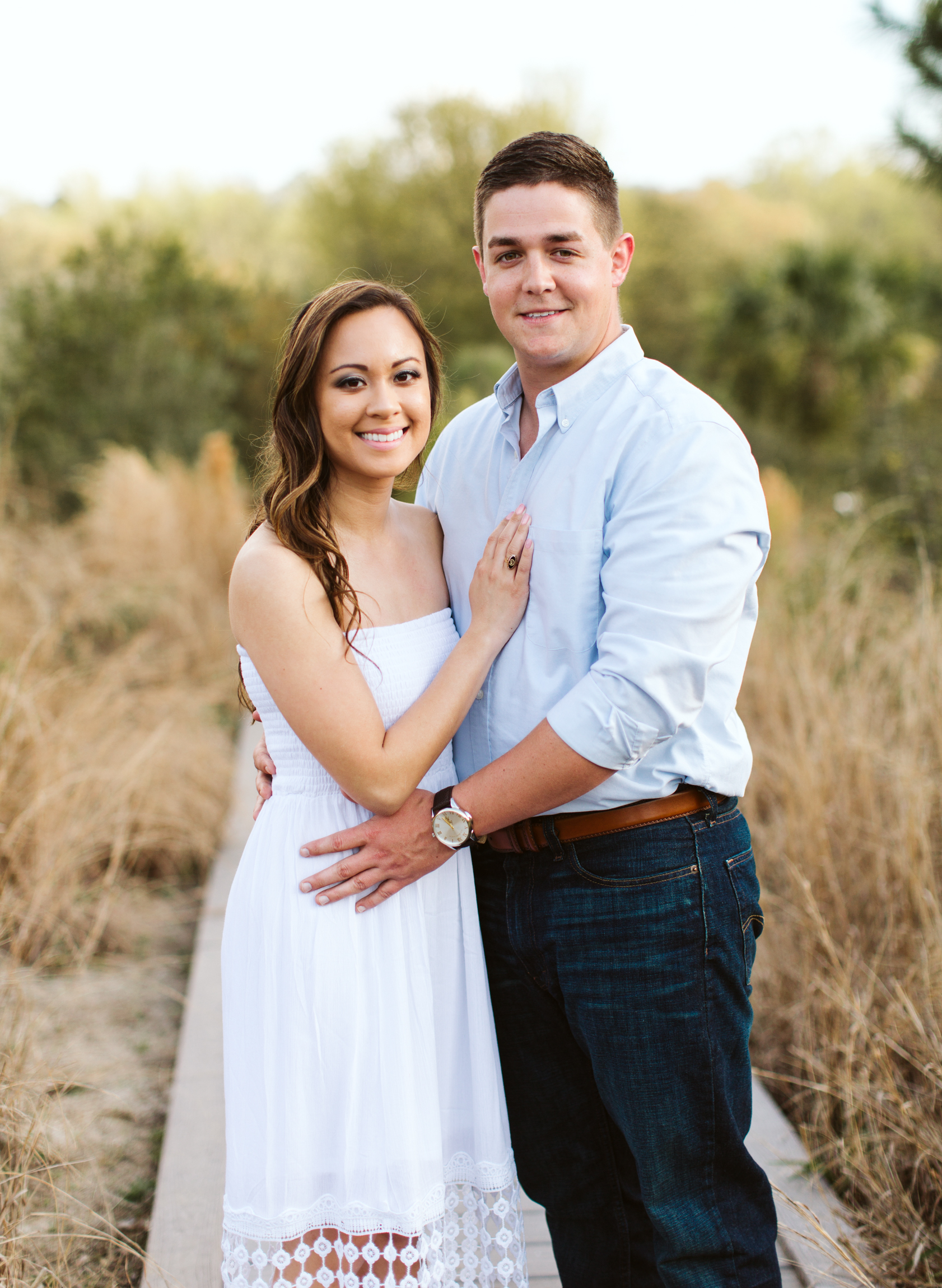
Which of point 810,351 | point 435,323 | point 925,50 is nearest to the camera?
point 435,323

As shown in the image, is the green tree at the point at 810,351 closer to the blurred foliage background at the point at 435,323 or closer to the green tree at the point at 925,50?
the blurred foliage background at the point at 435,323

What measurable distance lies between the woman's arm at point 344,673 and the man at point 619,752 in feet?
0.20

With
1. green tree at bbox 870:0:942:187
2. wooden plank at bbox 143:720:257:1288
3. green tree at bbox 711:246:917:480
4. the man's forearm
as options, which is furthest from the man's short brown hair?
green tree at bbox 711:246:917:480

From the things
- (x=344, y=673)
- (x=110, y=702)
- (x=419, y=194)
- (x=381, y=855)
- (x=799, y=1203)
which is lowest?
(x=799, y=1203)

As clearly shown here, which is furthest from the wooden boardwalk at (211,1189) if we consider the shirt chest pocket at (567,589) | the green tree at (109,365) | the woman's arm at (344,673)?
the green tree at (109,365)

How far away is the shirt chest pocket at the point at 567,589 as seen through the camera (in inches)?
72.5

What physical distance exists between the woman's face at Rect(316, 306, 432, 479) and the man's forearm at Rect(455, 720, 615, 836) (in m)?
0.64

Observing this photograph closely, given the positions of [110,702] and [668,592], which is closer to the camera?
[668,592]

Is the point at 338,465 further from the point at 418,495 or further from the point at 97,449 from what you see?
the point at 97,449

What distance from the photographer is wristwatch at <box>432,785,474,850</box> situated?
6.01 ft

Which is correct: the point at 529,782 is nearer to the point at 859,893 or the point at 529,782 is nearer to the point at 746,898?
the point at 746,898

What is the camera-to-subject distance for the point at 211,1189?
2621 millimetres

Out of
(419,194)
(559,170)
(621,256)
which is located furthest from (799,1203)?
(419,194)

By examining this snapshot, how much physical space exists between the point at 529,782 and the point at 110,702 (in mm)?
4160
